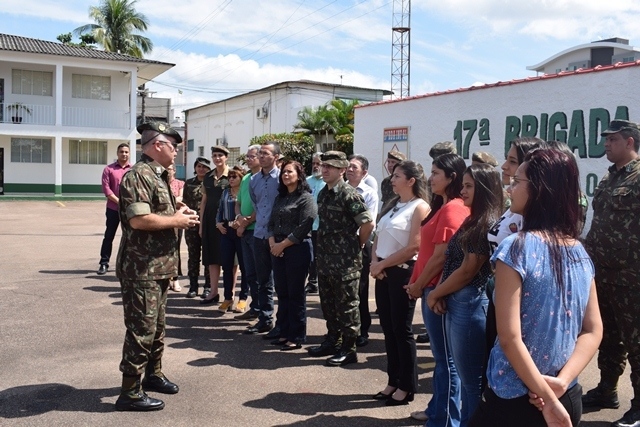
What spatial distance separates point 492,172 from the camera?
3.68 meters

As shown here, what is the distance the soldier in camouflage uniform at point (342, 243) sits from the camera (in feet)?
18.3

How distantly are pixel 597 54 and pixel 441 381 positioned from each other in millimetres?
35437

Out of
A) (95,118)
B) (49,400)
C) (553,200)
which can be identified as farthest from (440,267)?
(95,118)

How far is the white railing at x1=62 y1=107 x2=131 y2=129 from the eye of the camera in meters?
31.2

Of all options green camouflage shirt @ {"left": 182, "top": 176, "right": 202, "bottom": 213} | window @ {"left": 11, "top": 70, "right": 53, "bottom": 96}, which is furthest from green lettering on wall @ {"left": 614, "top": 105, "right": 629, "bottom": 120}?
window @ {"left": 11, "top": 70, "right": 53, "bottom": 96}

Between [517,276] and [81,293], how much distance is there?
770 cm

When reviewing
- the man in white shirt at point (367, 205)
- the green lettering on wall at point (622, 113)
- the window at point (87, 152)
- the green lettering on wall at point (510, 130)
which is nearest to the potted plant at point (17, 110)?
the window at point (87, 152)

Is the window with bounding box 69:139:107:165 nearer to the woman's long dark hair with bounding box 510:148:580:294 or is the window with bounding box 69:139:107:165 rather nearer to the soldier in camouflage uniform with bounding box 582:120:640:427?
the soldier in camouflage uniform with bounding box 582:120:640:427

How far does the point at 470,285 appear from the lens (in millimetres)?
3625

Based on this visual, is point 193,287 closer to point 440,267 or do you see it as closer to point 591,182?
point 440,267

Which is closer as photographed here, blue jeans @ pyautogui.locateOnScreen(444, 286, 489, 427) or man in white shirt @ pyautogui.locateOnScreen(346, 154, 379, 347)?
blue jeans @ pyautogui.locateOnScreen(444, 286, 489, 427)

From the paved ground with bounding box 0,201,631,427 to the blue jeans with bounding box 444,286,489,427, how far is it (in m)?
1.08

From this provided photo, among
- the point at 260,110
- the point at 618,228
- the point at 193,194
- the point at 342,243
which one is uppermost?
the point at 260,110

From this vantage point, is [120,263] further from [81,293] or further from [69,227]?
[69,227]
